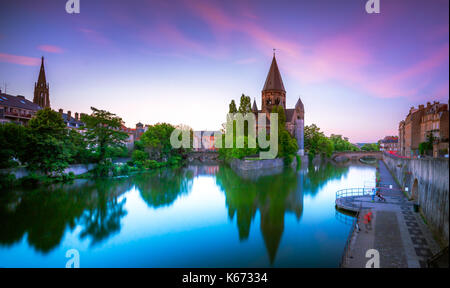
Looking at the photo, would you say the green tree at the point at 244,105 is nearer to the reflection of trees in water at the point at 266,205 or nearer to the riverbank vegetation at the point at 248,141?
the riverbank vegetation at the point at 248,141


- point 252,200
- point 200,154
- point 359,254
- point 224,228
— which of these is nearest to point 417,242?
point 359,254

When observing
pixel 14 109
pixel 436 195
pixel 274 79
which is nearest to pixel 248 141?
pixel 14 109

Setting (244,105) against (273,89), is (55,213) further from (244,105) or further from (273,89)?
(273,89)

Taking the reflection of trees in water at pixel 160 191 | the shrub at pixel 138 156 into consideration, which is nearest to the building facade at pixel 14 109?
the shrub at pixel 138 156

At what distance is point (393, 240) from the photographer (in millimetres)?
10672

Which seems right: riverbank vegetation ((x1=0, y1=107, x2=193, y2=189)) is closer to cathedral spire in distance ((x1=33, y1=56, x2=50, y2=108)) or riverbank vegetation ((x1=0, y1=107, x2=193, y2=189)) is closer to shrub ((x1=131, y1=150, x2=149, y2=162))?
shrub ((x1=131, y1=150, x2=149, y2=162))

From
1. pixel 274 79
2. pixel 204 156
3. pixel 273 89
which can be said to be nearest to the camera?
pixel 273 89

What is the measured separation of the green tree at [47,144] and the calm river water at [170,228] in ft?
12.4

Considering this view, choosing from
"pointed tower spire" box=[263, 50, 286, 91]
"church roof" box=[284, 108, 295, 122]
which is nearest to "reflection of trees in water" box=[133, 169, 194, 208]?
"church roof" box=[284, 108, 295, 122]

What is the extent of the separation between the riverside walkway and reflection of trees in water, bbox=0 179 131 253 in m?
12.3

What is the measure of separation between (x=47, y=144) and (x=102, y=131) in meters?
8.19

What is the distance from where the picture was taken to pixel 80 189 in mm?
26266

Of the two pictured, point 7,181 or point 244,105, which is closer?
point 7,181
